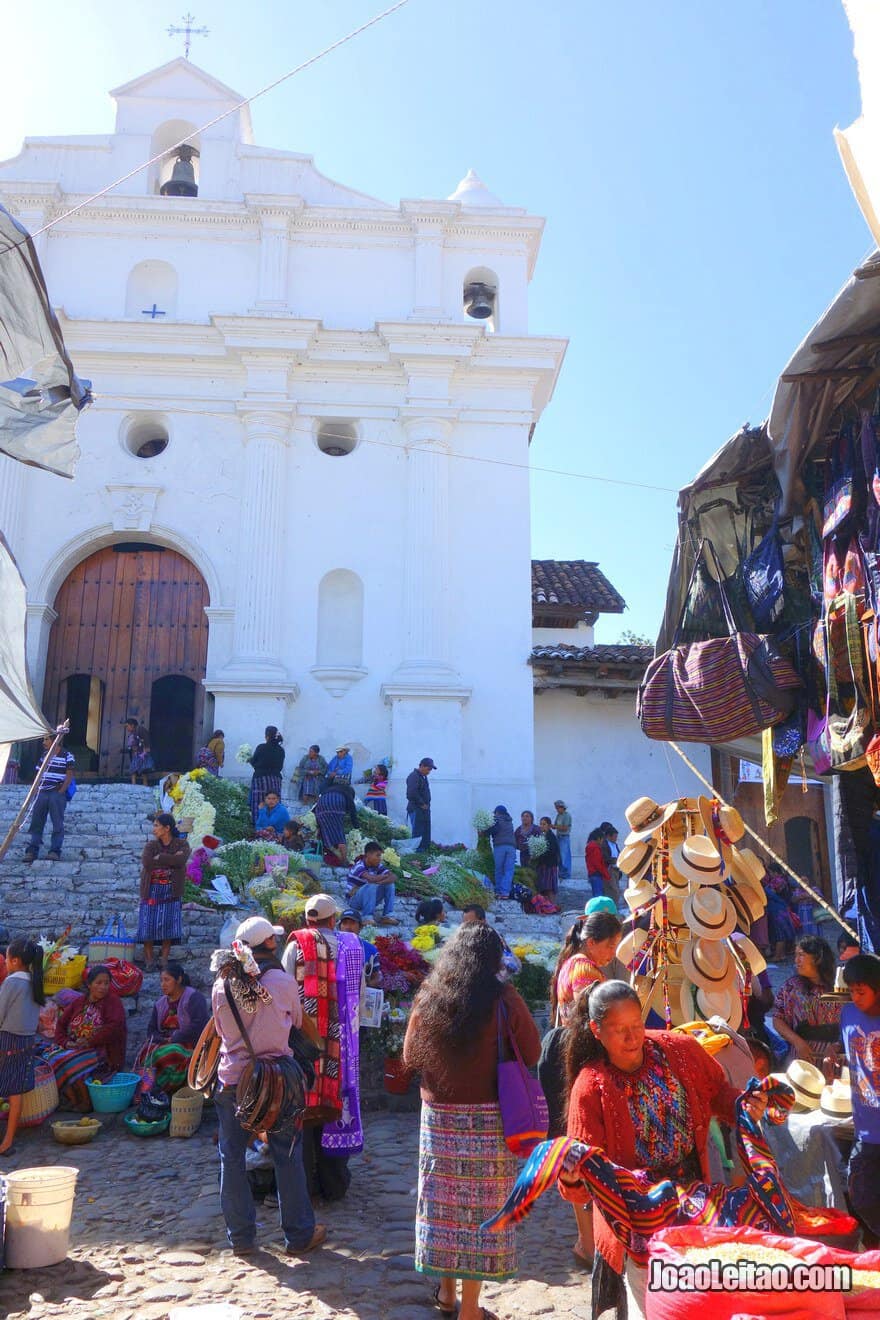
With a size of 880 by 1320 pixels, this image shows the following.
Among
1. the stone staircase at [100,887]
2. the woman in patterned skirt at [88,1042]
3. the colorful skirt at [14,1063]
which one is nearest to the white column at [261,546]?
the stone staircase at [100,887]

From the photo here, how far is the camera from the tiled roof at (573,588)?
1984cm

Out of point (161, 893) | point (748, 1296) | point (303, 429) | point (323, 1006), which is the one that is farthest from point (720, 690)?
point (303, 429)

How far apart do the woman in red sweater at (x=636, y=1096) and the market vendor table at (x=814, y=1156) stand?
1366 mm

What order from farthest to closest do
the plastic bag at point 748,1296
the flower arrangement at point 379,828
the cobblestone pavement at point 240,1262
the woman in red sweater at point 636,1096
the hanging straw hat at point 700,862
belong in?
the flower arrangement at point 379,828, the hanging straw hat at point 700,862, the cobblestone pavement at point 240,1262, the woman in red sweater at point 636,1096, the plastic bag at point 748,1296

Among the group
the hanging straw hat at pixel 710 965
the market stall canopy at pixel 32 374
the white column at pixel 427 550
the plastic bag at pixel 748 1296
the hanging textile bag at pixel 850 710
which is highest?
the white column at pixel 427 550

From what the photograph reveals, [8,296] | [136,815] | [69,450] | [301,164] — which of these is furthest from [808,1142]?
[301,164]

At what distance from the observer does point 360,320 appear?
18.6 metres

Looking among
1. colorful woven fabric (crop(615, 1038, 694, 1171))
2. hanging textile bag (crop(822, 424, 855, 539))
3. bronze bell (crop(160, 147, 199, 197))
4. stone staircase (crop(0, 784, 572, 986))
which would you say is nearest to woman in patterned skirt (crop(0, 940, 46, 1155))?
stone staircase (crop(0, 784, 572, 986))

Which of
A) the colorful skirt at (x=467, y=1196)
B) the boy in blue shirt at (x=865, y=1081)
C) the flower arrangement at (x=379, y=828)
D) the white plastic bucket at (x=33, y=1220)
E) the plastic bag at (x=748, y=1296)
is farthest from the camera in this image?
the flower arrangement at (x=379, y=828)

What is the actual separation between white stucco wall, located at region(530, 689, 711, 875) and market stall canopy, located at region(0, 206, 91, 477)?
43.3 feet

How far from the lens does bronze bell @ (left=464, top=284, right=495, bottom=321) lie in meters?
19.3

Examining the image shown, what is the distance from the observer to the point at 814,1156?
15.3ft

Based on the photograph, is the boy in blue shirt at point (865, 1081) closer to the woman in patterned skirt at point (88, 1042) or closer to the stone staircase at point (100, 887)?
the woman in patterned skirt at point (88, 1042)

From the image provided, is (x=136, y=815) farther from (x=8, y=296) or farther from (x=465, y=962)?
(x=465, y=962)
